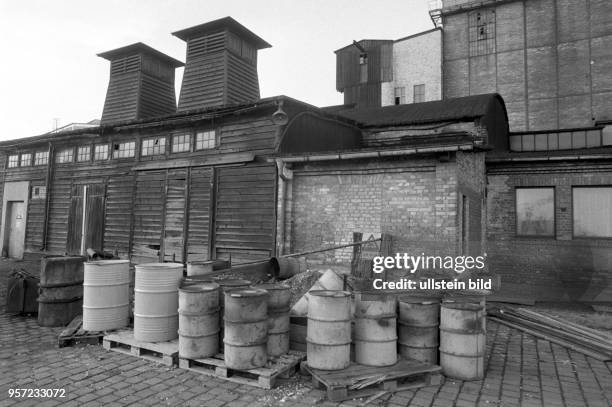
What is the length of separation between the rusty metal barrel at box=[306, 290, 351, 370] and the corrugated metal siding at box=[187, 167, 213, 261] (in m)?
7.65

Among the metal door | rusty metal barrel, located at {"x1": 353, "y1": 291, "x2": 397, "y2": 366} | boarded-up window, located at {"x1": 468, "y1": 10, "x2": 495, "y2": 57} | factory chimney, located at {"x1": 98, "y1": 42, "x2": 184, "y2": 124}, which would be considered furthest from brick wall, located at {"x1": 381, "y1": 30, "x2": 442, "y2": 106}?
rusty metal barrel, located at {"x1": 353, "y1": 291, "x2": 397, "y2": 366}

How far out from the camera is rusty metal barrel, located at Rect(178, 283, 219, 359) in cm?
505

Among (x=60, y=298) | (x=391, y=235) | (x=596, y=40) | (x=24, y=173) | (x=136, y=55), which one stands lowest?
(x=60, y=298)

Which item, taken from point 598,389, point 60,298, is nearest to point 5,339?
point 60,298

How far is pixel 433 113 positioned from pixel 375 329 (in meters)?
11.9

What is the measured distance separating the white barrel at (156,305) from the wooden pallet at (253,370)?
0.78m

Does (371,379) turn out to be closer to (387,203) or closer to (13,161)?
(387,203)

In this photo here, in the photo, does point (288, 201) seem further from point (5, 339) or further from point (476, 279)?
point (5, 339)

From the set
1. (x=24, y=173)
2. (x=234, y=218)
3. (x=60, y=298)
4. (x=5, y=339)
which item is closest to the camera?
(x=5, y=339)

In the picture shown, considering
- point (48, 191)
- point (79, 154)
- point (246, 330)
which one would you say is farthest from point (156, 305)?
point (48, 191)

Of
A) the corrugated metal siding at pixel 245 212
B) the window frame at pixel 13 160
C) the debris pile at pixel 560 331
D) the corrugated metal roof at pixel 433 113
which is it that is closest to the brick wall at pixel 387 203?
the corrugated metal siding at pixel 245 212

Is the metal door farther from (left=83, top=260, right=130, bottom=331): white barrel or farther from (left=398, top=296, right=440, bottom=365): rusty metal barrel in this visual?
(left=398, top=296, right=440, bottom=365): rusty metal barrel

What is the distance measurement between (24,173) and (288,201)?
1399 cm

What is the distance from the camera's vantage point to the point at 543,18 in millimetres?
23969
